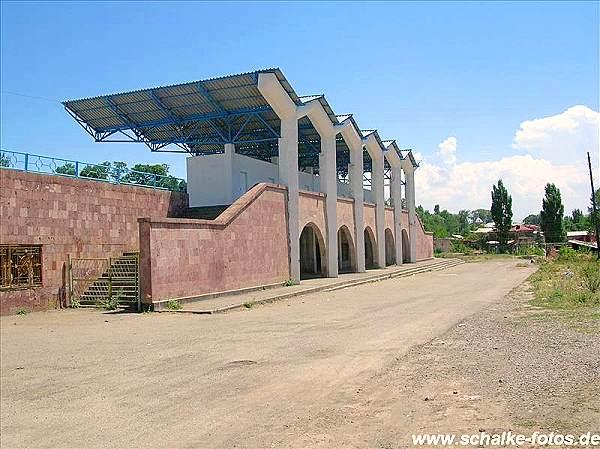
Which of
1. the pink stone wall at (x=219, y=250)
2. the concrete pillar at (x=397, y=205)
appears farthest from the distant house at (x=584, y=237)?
the pink stone wall at (x=219, y=250)

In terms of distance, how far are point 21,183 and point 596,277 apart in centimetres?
1727

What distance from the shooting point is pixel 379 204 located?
38312 millimetres

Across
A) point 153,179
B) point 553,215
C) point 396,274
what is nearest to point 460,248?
point 553,215

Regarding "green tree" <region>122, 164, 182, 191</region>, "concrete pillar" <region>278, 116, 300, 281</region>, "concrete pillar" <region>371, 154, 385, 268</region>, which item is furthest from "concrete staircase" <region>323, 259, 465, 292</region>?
"green tree" <region>122, 164, 182, 191</region>

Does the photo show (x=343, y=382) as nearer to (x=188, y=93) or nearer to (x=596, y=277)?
(x=596, y=277)

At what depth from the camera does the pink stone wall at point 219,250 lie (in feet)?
54.8

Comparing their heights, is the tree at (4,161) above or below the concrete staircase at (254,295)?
above

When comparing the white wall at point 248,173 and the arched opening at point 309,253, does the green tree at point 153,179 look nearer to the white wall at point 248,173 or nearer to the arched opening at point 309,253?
the white wall at point 248,173

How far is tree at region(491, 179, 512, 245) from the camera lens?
6556 centimetres

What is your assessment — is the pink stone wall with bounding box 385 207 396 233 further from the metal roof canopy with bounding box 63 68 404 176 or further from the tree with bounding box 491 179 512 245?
the tree with bounding box 491 179 512 245

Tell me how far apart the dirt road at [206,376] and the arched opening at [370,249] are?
2226 centimetres

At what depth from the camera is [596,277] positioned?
17844mm

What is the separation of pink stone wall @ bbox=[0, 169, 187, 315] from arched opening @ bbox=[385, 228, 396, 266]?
23.5 m

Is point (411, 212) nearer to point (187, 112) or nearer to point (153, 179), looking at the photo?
point (187, 112)
